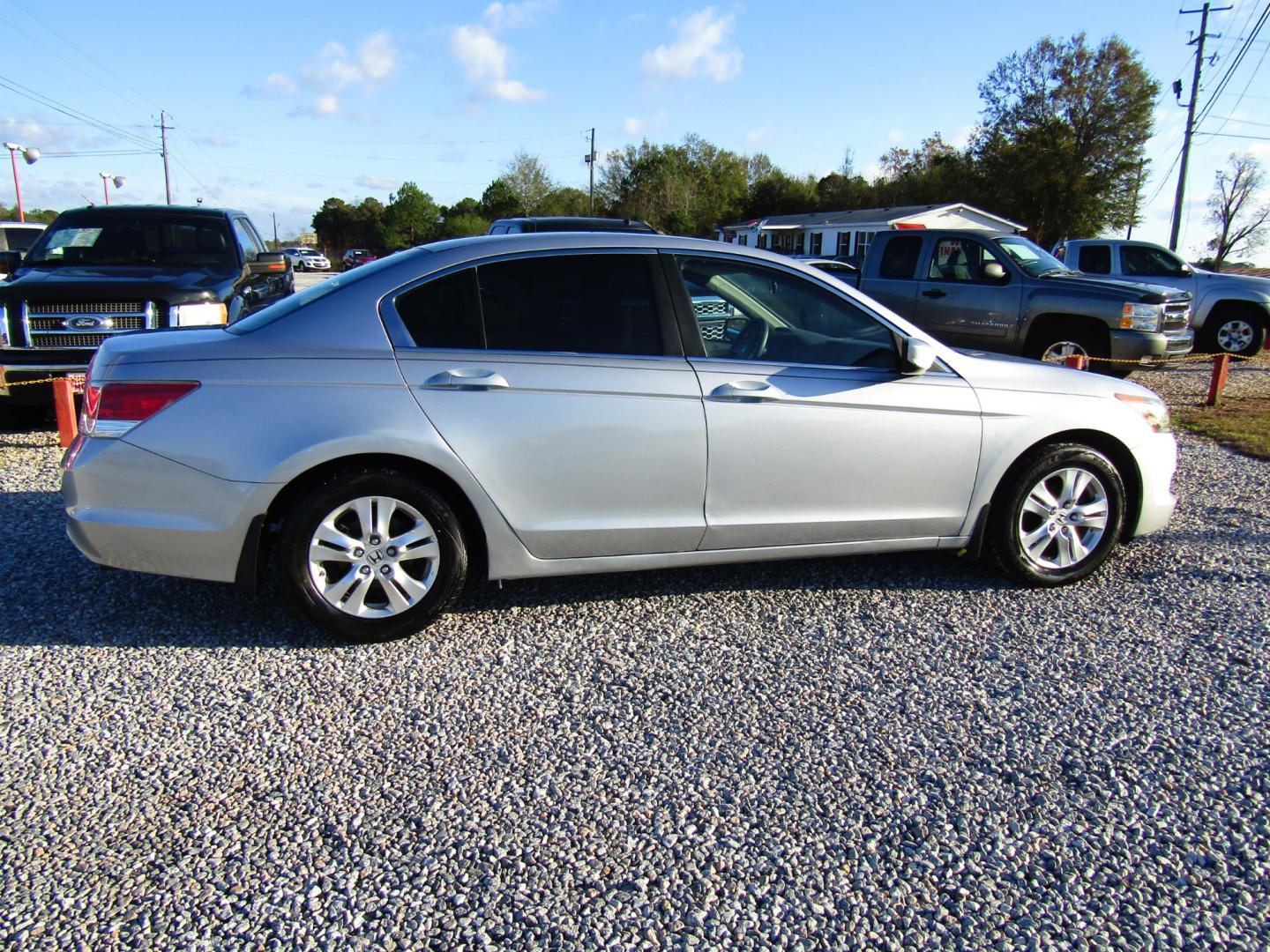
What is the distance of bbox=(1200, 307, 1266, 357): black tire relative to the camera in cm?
1383

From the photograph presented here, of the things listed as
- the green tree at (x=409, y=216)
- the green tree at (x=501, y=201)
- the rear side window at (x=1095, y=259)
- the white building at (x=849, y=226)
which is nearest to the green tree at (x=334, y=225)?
the green tree at (x=409, y=216)

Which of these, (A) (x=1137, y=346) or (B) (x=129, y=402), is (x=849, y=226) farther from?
(B) (x=129, y=402)

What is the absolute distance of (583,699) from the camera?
3463mm

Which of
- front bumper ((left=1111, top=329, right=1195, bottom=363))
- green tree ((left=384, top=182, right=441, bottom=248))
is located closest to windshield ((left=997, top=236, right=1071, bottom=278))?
front bumper ((left=1111, top=329, right=1195, bottom=363))

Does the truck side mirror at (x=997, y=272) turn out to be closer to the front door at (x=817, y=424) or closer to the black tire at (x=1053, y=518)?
the black tire at (x=1053, y=518)

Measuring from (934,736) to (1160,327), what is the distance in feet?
30.4

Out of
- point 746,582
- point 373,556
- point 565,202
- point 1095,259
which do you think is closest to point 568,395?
point 373,556

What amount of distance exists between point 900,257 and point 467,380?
9.19 m

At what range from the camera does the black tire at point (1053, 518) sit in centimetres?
448

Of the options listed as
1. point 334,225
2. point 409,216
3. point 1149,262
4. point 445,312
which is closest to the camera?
point 445,312

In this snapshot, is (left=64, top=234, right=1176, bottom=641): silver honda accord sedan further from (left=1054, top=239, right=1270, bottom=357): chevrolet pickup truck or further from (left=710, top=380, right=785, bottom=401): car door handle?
(left=1054, top=239, right=1270, bottom=357): chevrolet pickup truck

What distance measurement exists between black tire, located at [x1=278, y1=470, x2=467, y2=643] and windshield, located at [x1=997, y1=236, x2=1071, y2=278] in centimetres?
911

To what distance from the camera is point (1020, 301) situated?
10703 millimetres

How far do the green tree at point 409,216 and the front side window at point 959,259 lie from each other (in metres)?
76.0
